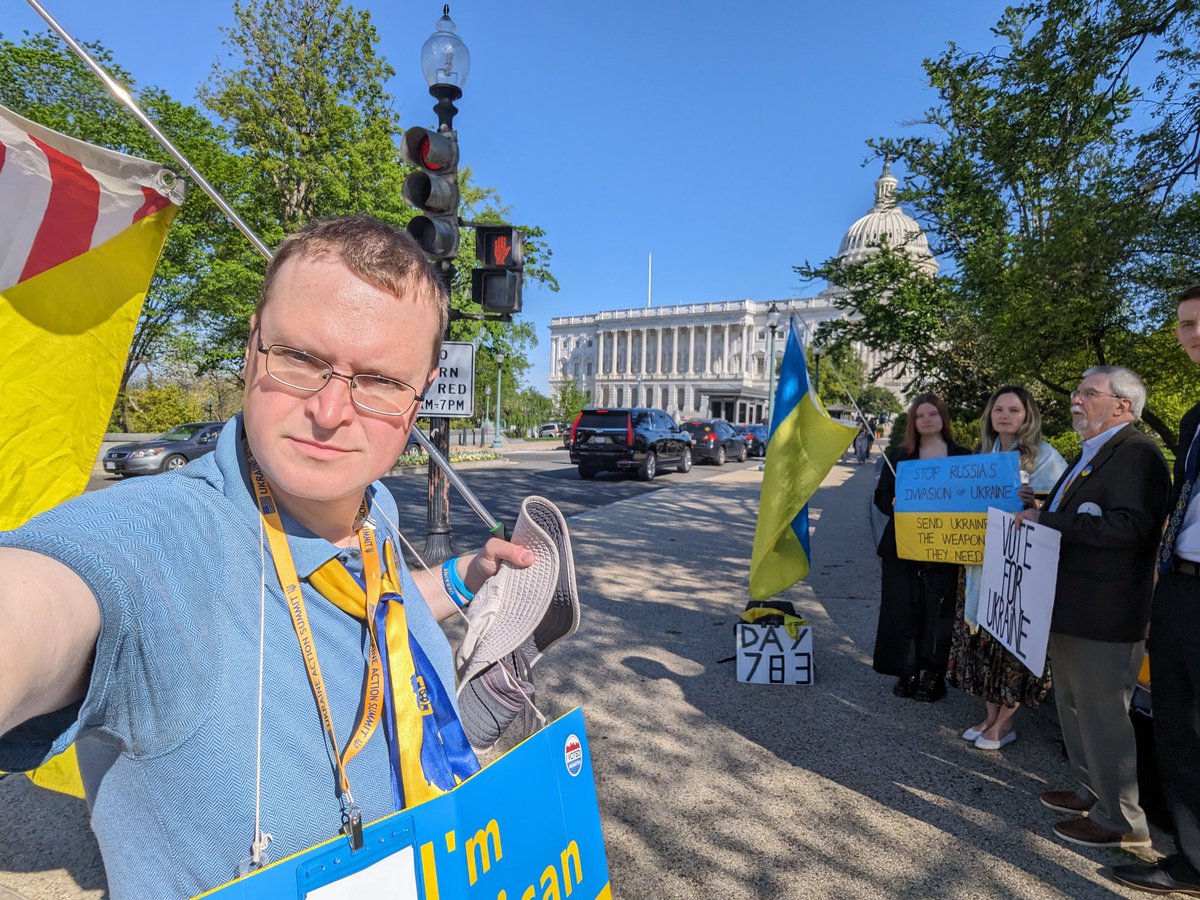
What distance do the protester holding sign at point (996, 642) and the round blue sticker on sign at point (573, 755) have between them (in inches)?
125

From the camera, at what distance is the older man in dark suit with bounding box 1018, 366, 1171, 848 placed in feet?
9.23

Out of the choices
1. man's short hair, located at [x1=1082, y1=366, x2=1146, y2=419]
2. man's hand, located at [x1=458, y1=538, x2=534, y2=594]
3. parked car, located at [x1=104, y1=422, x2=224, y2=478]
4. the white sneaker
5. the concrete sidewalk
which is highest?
man's short hair, located at [x1=1082, y1=366, x2=1146, y2=419]

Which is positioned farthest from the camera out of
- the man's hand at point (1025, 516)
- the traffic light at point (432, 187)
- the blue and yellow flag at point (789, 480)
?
the traffic light at point (432, 187)

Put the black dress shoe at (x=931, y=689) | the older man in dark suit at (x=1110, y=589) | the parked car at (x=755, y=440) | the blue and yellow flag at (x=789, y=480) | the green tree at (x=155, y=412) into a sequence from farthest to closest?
1. the parked car at (x=755, y=440)
2. the green tree at (x=155, y=412)
3. the blue and yellow flag at (x=789, y=480)
4. the black dress shoe at (x=931, y=689)
5. the older man in dark suit at (x=1110, y=589)

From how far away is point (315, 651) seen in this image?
0.98 m

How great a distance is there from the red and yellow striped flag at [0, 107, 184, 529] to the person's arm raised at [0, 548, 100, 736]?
166cm

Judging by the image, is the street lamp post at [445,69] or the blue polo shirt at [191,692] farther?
the street lamp post at [445,69]

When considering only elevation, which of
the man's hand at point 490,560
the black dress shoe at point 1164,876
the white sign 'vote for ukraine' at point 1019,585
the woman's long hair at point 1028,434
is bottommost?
the black dress shoe at point 1164,876

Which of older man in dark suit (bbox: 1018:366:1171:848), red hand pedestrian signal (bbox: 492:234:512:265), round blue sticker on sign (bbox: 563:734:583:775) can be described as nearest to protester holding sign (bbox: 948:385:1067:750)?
older man in dark suit (bbox: 1018:366:1171:848)

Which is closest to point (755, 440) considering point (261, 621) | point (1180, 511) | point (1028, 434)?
point (1028, 434)

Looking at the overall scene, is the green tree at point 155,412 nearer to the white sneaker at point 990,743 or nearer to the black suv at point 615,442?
the black suv at point 615,442

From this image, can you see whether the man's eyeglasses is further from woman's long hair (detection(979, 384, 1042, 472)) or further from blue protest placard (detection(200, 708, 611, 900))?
woman's long hair (detection(979, 384, 1042, 472))

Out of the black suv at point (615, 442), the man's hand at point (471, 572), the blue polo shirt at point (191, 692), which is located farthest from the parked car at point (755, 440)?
the blue polo shirt at point (191, 692)

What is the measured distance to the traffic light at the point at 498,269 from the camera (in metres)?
6.55
